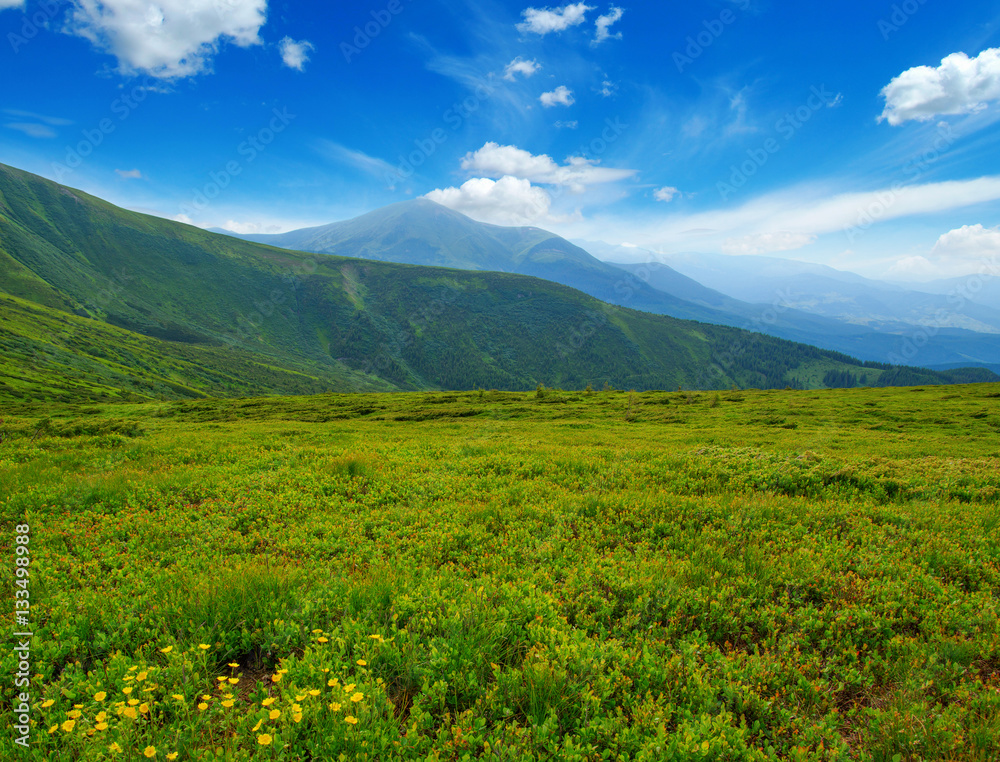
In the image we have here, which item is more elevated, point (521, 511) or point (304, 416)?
point (521, 511)

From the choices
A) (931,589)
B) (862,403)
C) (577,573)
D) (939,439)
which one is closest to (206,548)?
(577,573)

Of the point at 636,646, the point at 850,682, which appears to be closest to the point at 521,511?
the point at 636,646

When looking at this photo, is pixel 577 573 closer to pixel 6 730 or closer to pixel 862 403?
pixel 6 730

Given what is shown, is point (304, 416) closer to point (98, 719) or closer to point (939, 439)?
point (98, 719)

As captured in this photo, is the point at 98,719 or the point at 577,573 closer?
the point at 98,719

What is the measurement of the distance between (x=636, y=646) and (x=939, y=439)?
38.0 meters

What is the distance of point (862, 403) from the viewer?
172 feet

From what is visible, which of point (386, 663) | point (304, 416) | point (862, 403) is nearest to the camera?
point (386, 663)

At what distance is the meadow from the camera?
13.0 ft

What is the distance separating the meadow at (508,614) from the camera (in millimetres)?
3949

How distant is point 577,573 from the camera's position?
6.62 meters

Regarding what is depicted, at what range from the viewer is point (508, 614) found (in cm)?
549

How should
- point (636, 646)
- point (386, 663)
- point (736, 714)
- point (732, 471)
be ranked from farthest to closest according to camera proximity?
1. point (732, 471)
2. point (636, 646)
3. point (386, 663)
4. point (736, 714)

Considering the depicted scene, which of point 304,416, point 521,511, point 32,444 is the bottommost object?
point 304,416
